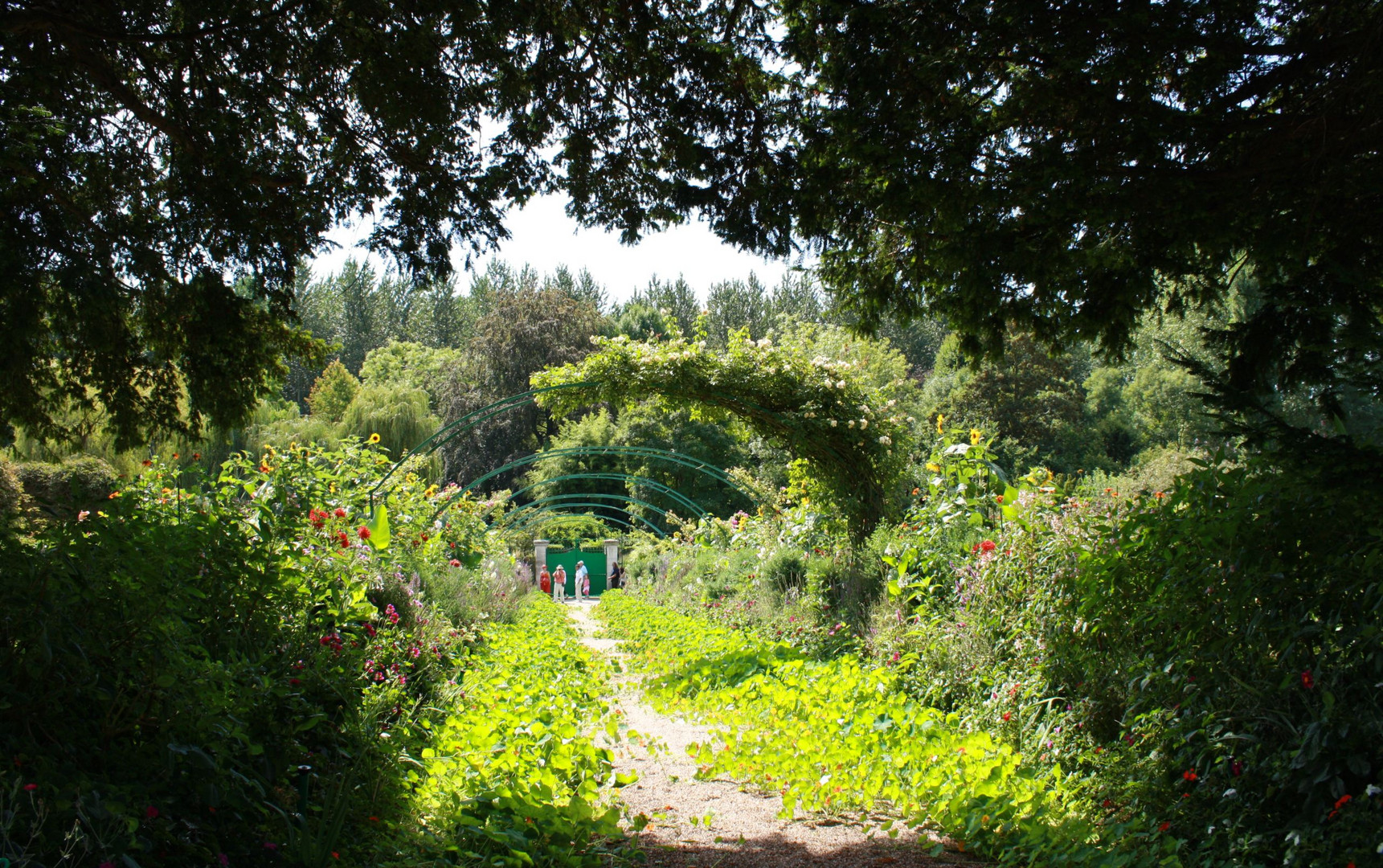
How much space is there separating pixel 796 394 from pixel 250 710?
6470 millimetres

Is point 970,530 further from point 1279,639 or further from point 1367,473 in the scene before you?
point 1367,473

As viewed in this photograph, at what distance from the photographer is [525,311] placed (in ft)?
101

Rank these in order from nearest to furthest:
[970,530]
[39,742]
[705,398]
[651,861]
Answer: [39,742] → [651,861] → [970,530] → [705,398]

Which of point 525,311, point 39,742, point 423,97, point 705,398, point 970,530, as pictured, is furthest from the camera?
point 525,311

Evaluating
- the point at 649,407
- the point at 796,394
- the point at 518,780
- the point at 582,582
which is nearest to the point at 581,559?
the point at 582,582

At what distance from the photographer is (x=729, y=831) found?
11.3ft

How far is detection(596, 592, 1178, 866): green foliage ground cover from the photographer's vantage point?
2992 mm

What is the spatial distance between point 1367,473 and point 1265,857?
119cm

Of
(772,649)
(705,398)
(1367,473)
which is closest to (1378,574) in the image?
(1367,473)

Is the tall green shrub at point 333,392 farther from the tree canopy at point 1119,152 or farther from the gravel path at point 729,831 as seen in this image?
the tree canopy at point 1119,152

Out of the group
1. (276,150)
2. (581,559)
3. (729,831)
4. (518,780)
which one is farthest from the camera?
(581,559)

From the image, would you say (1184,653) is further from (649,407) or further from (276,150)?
(649,407)

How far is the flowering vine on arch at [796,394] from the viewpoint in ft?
27.8

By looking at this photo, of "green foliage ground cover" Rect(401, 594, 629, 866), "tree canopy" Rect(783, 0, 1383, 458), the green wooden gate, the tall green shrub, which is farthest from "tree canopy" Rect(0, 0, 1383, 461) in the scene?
the tall green shrub
